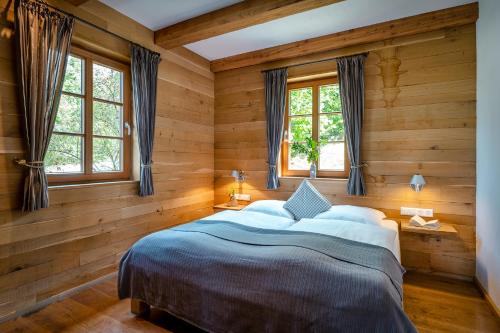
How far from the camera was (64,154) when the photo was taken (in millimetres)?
2527

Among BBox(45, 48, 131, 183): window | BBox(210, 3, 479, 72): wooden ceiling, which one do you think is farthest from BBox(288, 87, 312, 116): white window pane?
BBox(45, 48, 131, 183): window

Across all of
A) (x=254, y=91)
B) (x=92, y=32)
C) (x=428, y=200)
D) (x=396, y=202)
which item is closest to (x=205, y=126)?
(x=254, y=91)

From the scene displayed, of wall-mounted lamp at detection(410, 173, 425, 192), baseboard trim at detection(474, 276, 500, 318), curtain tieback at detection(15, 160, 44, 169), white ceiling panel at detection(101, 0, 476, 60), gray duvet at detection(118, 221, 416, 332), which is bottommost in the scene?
baseboard trim at detection(474, 276, 500, 318)

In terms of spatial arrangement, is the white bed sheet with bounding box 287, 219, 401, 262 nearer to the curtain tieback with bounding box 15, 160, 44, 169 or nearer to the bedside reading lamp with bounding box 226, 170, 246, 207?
the bedside reading lamp with bounding box 226, 170, 246, 207

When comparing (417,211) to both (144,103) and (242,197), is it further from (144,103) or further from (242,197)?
(144,103)

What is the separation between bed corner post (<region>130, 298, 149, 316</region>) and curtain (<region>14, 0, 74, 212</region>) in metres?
1.07

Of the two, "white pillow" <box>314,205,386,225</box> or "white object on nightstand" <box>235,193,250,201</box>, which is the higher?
"white object on nightstand" <box>235,193,250,201</box>

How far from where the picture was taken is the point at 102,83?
Result: 285 centimetres

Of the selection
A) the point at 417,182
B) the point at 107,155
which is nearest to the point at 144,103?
the point at 107,155

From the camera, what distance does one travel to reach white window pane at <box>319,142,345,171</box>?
3.51 meters

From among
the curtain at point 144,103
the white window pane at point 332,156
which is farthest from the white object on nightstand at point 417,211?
the curtain at point 144,103

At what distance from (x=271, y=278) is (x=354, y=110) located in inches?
92.5

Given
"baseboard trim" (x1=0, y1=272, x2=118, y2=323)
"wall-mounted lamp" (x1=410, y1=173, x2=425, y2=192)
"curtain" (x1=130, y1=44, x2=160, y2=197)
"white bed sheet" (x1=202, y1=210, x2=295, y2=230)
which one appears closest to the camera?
"baseboard trim" (x1=0, y1=272, x2=118, y2=323)

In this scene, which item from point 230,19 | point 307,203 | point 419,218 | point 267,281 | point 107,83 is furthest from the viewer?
point 307,203
